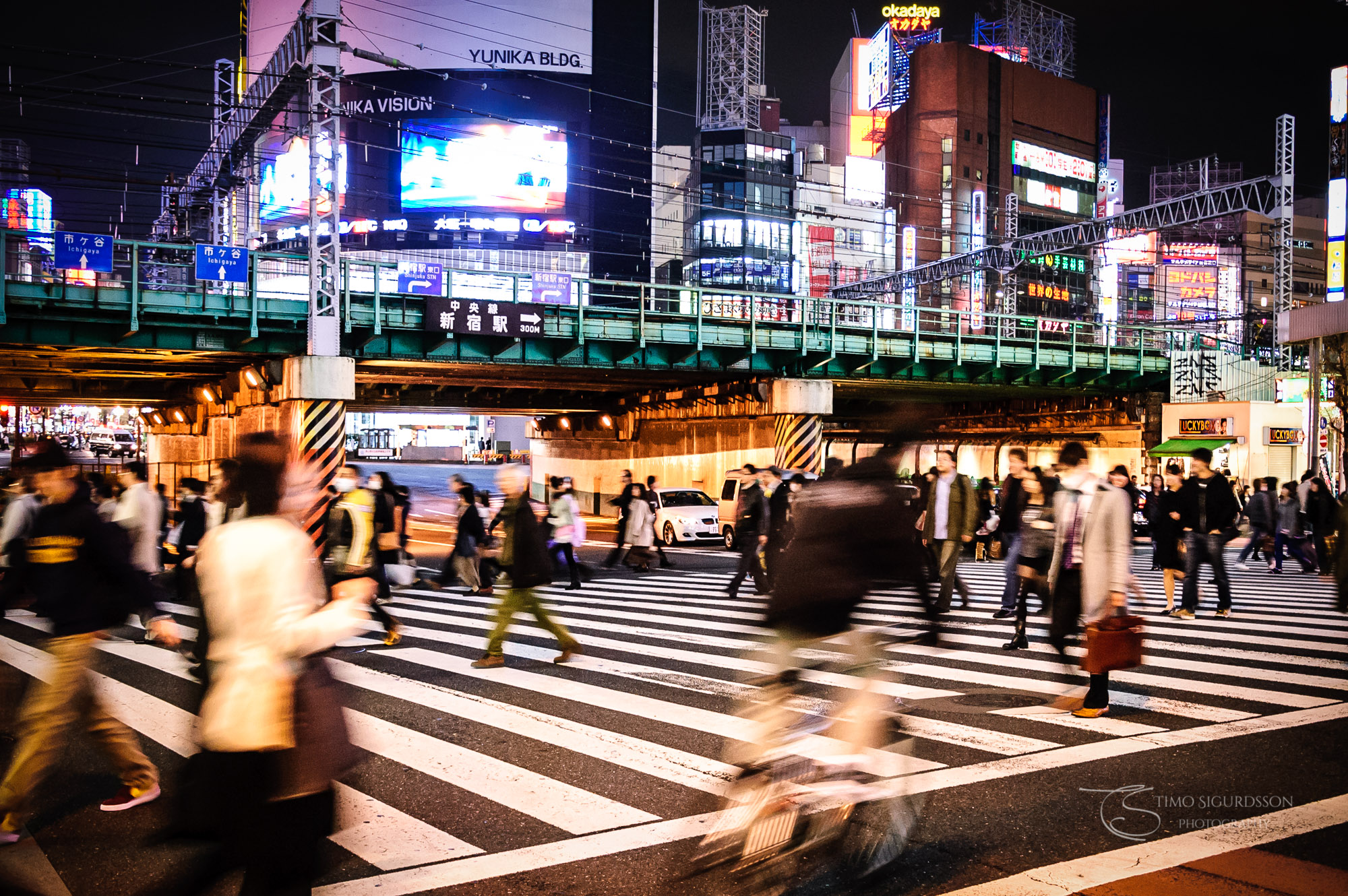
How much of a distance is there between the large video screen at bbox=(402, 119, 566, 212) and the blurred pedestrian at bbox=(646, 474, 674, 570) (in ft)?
145

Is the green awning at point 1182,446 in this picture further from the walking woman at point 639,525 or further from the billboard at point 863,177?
the billboard at point 863,177

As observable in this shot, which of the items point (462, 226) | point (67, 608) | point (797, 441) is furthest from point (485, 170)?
point (67, 608)

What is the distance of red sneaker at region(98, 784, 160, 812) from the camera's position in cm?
527

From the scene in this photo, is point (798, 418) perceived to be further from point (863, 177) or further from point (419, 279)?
point (863, 177)

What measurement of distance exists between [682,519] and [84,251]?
51.4 feet

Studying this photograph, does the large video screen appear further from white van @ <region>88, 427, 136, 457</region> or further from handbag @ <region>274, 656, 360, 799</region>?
handbag @ <region>274, 656, 360, 799</region>

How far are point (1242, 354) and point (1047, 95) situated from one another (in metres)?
83.3

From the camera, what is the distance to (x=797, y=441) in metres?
33.2

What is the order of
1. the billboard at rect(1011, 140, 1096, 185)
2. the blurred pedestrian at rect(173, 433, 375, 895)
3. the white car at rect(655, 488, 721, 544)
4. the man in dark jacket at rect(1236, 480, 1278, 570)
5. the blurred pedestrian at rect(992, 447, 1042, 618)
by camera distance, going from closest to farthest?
the blurred pedestrian at rect(173, 433, 375, 895) → the blurred pedestrian at rect(992, 447, 1042, 618) → the man in dark jacket at rect(1236, 480, 1278, 570) → the white car at rect(655, 488, 721, 544) → the billboard at rect(1011, 140, 1096, 185)

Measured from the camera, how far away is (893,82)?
11925 centimetres

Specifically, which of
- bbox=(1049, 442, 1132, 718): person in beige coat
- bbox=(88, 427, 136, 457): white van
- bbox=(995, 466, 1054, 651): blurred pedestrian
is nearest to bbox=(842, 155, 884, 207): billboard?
bbox=(88, 427, 136, 457): white van

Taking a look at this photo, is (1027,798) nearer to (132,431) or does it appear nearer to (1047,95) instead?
(1047,95)

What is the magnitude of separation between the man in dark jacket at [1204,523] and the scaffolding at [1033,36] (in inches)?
4638

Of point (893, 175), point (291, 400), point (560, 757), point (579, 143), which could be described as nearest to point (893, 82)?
point (893, 175)
